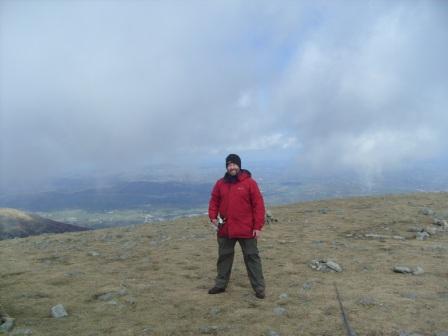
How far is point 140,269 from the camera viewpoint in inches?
531

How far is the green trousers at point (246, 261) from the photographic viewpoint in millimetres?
10242

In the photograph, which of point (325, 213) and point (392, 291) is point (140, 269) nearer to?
point (392, 291)

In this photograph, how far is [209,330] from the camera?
8148 millimetres

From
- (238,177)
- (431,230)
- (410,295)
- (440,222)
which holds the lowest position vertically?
(410,295)

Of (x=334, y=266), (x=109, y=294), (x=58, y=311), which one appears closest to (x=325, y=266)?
(x=334, y=266)

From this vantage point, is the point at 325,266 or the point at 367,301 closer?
the point at 367,301

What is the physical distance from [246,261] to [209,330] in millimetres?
2568

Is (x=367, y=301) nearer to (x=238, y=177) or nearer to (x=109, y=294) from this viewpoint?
(x=238, y=177)

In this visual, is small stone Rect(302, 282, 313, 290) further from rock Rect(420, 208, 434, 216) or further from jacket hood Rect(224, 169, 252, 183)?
rock Rect(420, 208, 434, 216)

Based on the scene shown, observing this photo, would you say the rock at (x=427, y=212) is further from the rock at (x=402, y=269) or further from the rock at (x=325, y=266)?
the rock at (x=325, y=266)

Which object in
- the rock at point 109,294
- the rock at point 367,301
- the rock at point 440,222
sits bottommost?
the rock at point 367,301

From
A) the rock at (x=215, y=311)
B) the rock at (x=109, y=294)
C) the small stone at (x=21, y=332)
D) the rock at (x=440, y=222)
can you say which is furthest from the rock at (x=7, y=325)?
the rock at (x=440, y=222)

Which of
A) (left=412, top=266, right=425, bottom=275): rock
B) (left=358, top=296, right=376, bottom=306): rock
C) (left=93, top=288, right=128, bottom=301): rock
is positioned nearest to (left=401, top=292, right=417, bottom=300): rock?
Answer: (left=358, top=296, right=376, bottom=306): rock

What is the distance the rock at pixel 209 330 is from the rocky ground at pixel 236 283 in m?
0.02
